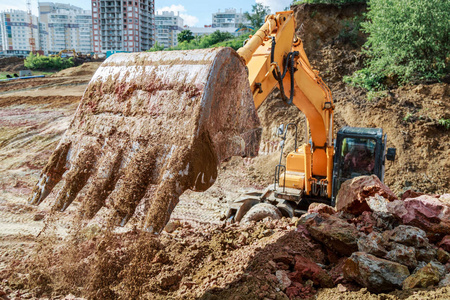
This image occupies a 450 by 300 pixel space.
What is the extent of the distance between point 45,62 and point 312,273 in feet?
116

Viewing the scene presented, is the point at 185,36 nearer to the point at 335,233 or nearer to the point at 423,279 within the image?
Answer: the point at 335,233

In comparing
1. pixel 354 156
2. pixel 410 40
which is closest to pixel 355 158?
pixel 354 156

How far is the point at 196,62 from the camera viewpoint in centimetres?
301

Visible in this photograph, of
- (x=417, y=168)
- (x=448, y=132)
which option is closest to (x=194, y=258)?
(x=417, y=168)

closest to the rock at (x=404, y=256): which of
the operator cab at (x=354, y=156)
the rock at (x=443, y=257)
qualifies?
the rock at (x=443, y=257)

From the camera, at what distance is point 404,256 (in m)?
3.42

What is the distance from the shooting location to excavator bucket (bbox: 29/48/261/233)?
8.97 ft

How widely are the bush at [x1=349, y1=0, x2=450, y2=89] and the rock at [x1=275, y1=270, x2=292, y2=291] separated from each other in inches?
411

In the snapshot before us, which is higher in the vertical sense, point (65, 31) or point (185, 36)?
point (65, 31)

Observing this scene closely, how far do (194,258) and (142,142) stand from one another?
1938mm

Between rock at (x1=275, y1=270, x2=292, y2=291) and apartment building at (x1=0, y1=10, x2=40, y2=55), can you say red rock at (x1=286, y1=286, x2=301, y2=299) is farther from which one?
apartment building at (x1=0, y1=10, x2=40, y2=55)

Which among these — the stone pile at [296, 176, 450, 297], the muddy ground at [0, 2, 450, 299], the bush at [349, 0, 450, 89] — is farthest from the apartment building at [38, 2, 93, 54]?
the stone pile at [296, 176, 450, 297]

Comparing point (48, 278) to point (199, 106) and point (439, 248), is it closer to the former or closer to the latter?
point (199, 106)

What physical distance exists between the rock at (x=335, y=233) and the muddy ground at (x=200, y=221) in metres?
0.16
